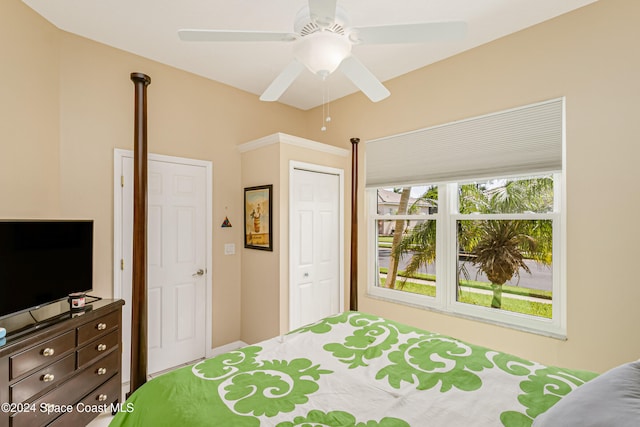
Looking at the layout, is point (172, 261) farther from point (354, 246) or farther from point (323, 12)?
point (323, 12)

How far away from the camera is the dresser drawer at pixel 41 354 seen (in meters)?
1.56

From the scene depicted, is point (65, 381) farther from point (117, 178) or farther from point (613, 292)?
point (613, 292)

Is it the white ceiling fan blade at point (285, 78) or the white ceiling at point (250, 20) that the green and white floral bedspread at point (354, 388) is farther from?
the white ceiling at point (250, 20)

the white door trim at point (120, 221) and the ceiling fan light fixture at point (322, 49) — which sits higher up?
the ceiling fan light fixture at point (322, 49)

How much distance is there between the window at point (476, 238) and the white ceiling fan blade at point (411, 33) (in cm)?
141

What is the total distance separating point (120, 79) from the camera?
2.66 metres

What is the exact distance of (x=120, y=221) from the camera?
262 cm

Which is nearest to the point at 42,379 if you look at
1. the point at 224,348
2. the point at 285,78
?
the point at 224,348

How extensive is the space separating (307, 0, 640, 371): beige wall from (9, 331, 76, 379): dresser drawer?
9.52 feet

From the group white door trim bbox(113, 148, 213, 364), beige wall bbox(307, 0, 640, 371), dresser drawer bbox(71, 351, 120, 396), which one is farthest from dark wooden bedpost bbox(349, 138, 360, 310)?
dresser drawer bbox(71, 351, 120, 396)

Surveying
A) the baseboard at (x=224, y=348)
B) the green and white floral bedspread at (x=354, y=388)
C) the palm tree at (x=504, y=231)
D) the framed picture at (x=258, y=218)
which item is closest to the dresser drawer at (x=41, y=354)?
the green and white floral bedspread at (x=354, y=388)

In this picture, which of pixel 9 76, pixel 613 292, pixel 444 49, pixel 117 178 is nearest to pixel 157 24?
pixel 9 76

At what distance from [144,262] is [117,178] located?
3.52 feet

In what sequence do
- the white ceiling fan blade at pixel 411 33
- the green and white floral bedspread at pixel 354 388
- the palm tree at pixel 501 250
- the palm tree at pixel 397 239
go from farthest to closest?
the palm tree at pixel 397 239, the palm tree at pixel 501 250, the white ceiling fan blade at pixel 411 33, the green and white floral bedspread at pixel 354 388
